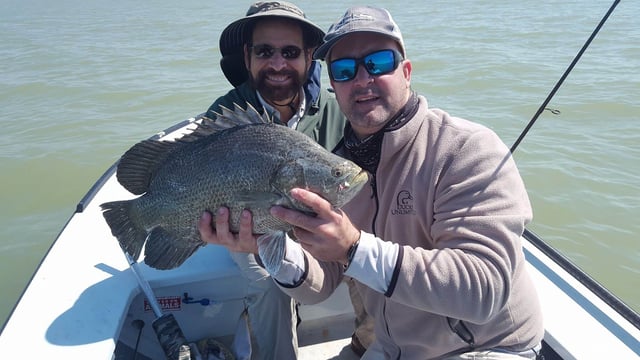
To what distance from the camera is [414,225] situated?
2244 mm

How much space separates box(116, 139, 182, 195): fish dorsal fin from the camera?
247cm

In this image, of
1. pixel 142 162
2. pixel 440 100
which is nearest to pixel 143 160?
pixel 142 162

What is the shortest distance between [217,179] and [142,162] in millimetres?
524

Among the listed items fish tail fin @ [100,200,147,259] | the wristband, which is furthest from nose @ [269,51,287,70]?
the wristband

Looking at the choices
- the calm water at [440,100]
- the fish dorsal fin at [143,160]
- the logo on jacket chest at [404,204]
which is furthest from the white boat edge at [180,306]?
the logo on jacket chest at [404,204]

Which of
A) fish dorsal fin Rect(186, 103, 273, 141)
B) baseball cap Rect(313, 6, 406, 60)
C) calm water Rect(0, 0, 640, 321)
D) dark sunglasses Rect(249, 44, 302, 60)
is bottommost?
calm water Rect(0, 0, 640, 321)

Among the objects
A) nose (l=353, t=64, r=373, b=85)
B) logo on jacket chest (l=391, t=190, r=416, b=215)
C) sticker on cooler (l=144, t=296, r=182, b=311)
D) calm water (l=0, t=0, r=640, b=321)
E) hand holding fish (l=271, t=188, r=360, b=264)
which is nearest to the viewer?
hand holding fish (l=271, t=188, r=360, b=264)

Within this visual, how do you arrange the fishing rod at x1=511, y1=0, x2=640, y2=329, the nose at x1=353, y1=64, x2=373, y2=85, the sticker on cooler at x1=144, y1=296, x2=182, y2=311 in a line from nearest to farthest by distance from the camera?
the nose at x1=353, y1=64, x2=373, y2=85, the fishing rod at x1=511, y1=0, x2=640, y2=329, the sticker on cooler at x1=144, y1=296, x2=182, y2=311

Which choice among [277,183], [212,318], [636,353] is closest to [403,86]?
[277,183]

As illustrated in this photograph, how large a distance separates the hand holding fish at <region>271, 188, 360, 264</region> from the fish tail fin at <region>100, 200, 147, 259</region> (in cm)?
87

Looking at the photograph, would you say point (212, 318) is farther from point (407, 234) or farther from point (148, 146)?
point (407, 234)

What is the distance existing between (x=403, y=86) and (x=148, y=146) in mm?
1258

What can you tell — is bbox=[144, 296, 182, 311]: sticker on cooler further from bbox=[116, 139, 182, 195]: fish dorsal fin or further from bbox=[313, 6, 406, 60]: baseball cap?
bbox=[313, 6, 406, 60]: baseball cap

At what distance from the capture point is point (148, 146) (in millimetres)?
2480
